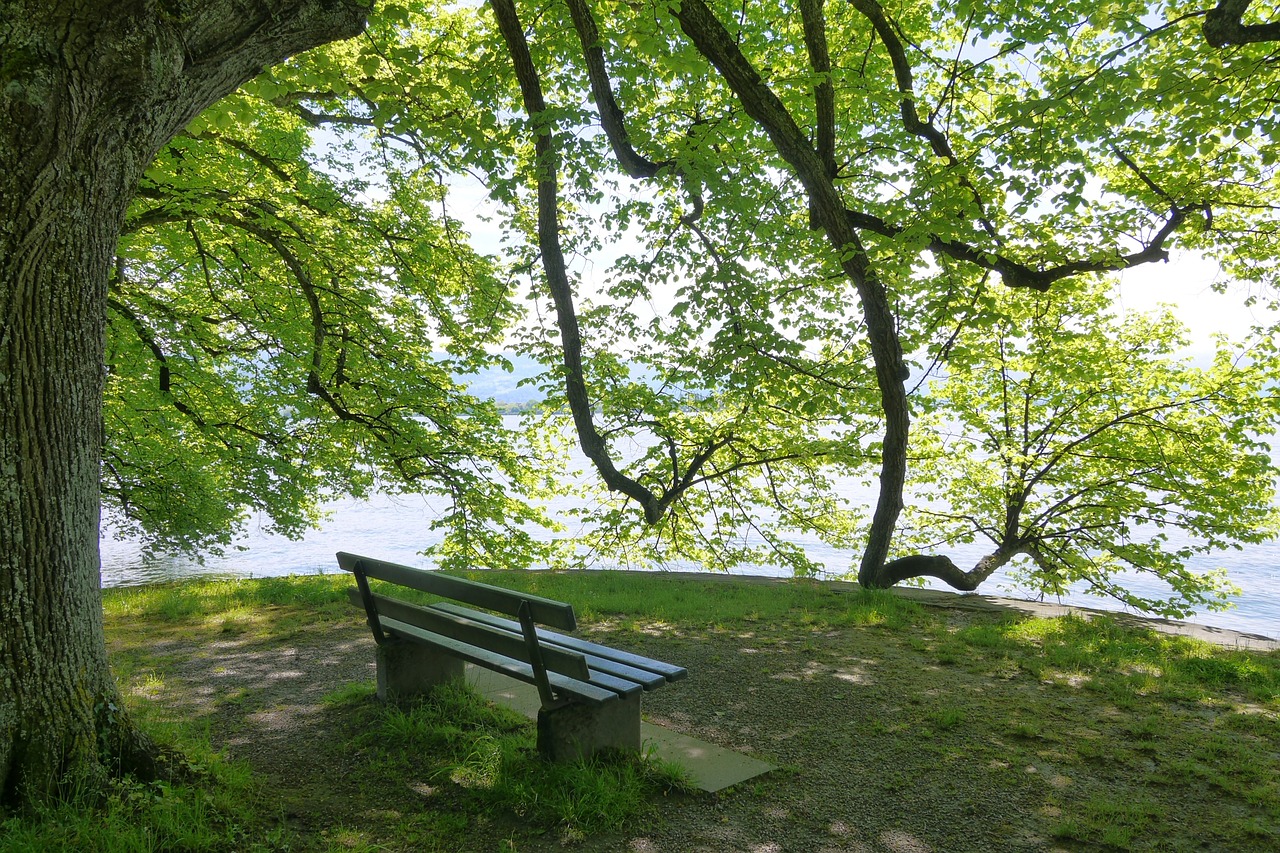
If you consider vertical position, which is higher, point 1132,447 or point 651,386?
point 651,386

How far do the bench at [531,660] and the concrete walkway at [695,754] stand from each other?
0.28 m

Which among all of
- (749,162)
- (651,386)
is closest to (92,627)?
(749,162)

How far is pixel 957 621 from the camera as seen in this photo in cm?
666

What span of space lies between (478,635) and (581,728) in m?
0.67

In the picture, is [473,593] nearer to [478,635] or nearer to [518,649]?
[478,635]

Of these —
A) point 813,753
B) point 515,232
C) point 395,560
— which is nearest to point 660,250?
point 515,232

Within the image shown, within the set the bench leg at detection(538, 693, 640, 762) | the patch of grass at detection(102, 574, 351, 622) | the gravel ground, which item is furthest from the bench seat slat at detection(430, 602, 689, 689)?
the patch of grass at detection(102, 574, 351, 622)

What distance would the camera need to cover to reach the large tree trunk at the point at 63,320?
8.32 feet

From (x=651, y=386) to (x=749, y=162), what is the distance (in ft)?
14.1

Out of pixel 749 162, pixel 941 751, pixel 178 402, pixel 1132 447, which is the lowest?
pixel 941 751

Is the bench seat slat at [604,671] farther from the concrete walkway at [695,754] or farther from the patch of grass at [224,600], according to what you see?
the patch of grass at [224,600]

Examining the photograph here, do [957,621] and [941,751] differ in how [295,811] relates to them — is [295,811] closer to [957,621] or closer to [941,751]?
[941,751]

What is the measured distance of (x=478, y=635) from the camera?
3.76m

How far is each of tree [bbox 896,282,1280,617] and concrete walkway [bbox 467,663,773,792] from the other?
7303mm
